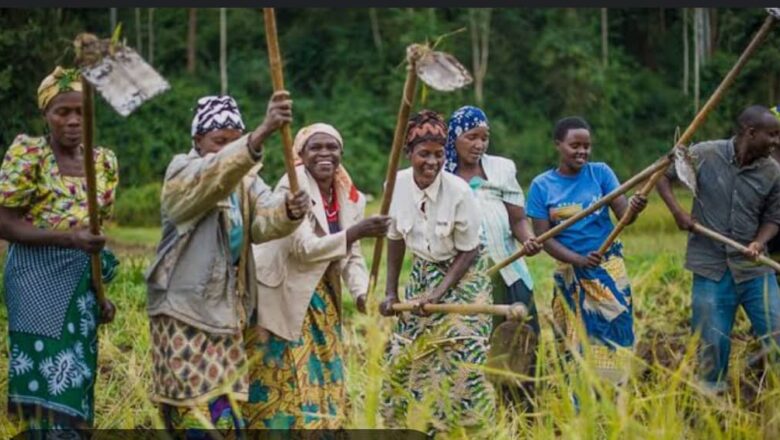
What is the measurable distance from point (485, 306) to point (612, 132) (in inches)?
538

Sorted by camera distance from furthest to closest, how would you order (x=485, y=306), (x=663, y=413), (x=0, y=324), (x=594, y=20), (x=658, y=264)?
(x=594, y=20)
(x=658, y=264)
(x=0, y=324)
(x=485, y=306)
(x=663, y=413)

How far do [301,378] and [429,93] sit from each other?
41.9 ft

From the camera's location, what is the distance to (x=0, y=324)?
7.07 metres

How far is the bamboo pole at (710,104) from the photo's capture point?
16.1ft

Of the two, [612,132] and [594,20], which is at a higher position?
[594,20]

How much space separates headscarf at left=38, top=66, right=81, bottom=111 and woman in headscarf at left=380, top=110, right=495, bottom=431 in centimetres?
143

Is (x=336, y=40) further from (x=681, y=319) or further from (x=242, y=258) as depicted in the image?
(x=242, y=258)

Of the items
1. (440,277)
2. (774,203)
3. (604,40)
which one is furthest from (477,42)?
(440,277)

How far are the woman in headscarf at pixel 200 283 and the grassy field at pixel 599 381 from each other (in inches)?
7.8

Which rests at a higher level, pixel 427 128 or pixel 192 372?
pixel 427 128

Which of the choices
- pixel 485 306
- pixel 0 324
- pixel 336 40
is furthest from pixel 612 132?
pixel 485 306

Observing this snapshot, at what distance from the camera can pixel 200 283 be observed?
180 inches

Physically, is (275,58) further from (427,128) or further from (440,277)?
(440,277)

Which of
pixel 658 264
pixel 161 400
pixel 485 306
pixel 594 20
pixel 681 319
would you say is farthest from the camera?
pixel 594 20
